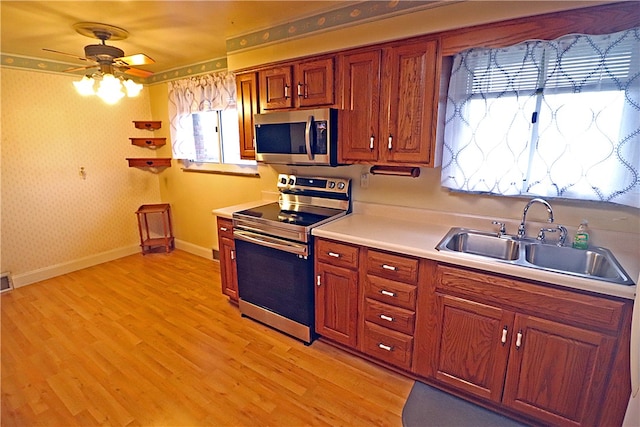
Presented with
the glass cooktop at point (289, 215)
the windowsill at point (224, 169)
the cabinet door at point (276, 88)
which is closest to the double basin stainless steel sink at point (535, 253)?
the glass cooktop at point (289, 215)

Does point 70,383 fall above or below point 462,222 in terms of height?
below

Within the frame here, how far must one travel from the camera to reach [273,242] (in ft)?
7.68

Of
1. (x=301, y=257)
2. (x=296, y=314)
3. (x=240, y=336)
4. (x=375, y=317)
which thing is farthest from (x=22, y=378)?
(x=375, y=317)

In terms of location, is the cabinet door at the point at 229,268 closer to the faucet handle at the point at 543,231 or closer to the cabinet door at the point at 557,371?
the cabinet door at the point at 557,371

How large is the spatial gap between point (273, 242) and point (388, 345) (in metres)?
1.05

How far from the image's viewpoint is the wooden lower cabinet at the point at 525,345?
1.42m

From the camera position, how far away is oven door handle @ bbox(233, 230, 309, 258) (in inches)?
87.7

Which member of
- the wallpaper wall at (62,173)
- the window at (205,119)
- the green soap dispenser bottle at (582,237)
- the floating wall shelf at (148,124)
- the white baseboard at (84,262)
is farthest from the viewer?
the floating wall shelf at (148,124)

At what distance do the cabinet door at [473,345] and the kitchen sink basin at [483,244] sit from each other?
0.38 m

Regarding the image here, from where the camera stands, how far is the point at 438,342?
1852 mm

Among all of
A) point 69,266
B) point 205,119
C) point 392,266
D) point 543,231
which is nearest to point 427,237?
point 392,266

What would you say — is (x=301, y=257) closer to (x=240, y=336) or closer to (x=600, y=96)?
(x=240, y=336)

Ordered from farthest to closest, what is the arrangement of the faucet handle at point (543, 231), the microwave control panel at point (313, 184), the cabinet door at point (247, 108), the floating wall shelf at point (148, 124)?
the floating wall shelf at point (148, 124)
the cabinet door at point (247, 108)
the microwave control panel at point (313, 184)
the faucet handle at point (543, 231)

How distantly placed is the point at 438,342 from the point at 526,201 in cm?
102
